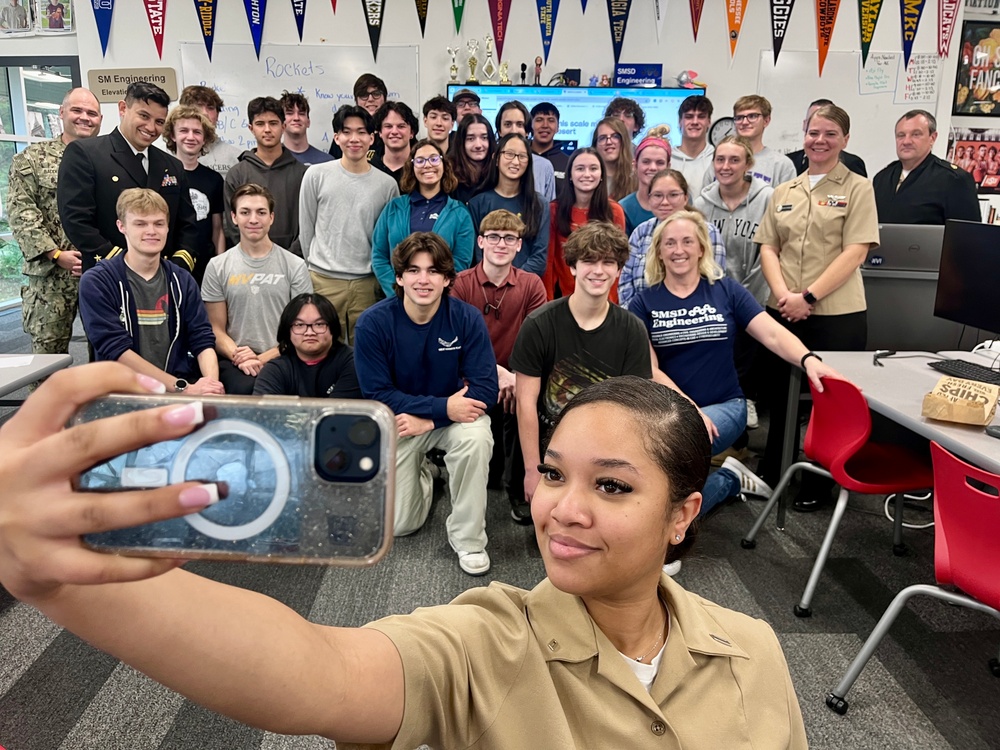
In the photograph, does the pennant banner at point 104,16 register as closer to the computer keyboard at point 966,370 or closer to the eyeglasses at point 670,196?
the eyeglasses at point 670,196

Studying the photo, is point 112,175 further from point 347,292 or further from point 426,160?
point 426,160

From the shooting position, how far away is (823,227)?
10.3ft

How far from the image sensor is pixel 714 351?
286cm

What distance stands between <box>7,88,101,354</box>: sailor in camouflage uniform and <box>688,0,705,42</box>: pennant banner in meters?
4.62

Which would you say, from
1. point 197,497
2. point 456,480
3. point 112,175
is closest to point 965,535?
point 456,480

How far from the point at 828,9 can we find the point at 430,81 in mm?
3401

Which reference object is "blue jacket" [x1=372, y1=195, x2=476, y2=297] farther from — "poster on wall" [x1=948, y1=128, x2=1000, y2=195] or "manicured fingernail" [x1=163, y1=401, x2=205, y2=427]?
"poster on wall" [x1=948, y1=128, x2=1000, y2=195]

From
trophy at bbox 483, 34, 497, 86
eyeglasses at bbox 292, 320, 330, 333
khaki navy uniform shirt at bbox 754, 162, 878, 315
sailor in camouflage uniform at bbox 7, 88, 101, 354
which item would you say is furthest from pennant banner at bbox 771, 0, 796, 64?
sailor in camouflage uniform at bbox 7, 88, 101, 354

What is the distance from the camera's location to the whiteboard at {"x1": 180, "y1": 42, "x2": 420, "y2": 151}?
5.95 m

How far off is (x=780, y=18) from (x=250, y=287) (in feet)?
16.7

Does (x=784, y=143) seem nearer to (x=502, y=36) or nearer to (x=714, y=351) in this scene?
(x=502, y=36)

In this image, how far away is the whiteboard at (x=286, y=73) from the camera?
5.95 metres

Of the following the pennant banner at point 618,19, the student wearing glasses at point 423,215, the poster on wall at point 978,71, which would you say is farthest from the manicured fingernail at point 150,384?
the poster on wall at point 978,71

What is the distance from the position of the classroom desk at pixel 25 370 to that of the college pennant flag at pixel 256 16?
165 inches
